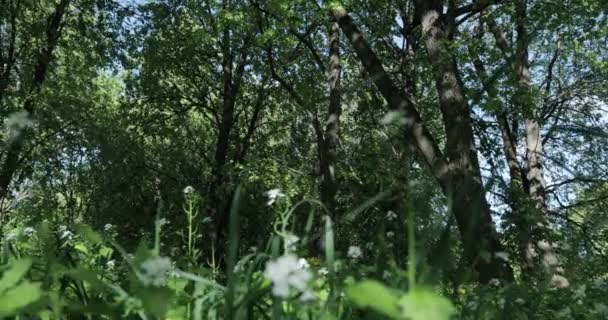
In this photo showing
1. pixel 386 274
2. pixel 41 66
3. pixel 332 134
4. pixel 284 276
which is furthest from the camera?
pixel 41 66

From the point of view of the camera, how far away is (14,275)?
1320mm

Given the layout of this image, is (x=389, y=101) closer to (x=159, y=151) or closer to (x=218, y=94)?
(x=218, y=94)

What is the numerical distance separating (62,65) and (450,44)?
1339 centimetres

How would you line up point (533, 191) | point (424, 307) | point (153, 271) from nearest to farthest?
point (424, 307)
point (153, 271)
point (533, 191)

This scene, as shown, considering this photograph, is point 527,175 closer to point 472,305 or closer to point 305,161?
point 305,161

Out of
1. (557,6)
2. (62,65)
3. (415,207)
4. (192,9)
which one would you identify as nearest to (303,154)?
(192,9)

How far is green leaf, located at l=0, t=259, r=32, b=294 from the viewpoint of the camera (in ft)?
4.22

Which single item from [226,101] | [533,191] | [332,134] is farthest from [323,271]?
[226,101]

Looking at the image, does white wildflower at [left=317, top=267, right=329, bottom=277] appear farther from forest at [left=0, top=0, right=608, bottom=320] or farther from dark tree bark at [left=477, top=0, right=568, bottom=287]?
dark tree bark at [left=477, top=0, right=568, bottom=287]

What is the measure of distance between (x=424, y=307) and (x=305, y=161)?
20870 millimetres

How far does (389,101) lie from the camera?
29.2ft

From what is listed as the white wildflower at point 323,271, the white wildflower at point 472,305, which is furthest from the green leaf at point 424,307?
the white wildflower at point 472,305

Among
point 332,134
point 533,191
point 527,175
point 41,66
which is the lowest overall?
point 533,191

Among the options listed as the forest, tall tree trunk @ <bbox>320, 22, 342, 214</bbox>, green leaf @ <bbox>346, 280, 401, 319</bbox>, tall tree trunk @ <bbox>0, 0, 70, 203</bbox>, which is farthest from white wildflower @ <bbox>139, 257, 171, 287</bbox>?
tall tree trunk @ <bbox>0, 0, 70, 203</bbox>
